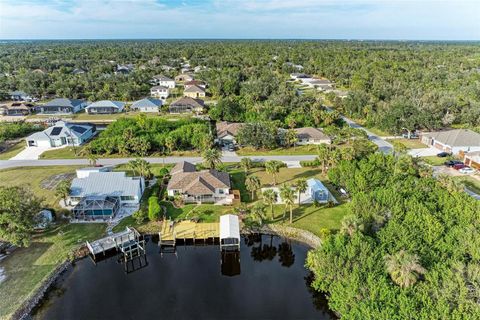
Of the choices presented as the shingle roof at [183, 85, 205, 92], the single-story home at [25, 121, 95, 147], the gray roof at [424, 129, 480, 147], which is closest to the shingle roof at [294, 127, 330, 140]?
the gray roof at [424, 129, 480, 147]

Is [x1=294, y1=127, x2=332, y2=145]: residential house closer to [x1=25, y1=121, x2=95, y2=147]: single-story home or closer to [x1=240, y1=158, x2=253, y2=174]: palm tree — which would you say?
[x1=240, y1=158, x2=253, y2=174]: palm tree

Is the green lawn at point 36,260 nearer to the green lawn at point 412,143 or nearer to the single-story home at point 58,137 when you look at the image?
the single-story home at point 58,137

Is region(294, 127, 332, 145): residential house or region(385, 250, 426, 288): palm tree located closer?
region(385, 250, 426, 288): palm tree

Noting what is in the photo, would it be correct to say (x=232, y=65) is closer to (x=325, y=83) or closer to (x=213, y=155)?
(x=325, y=83)

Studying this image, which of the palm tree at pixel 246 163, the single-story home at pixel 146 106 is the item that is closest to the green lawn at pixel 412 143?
the palm tree at pixel 246 163

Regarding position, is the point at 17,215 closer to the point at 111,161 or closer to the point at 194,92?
the point at 111,161

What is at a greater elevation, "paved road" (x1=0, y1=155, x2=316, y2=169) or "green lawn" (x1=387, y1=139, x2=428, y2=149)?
"green lawn" (x1=387, y1=139, x2=428, y2=149)
